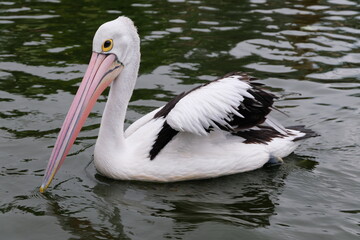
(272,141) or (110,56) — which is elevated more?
(110,56)

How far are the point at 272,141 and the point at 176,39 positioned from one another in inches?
135

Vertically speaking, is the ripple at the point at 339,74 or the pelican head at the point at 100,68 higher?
the pelican head at the point at 100,68

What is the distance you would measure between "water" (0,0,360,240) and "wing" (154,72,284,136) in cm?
29

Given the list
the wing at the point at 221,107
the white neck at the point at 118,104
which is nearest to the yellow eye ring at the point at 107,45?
the white neck at the point at 118,104

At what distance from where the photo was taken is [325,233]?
3916 mm

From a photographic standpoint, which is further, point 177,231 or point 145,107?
point 145,107

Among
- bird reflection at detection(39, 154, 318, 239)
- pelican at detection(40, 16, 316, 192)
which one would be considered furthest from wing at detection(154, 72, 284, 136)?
bird reflection at detection(39, 154, 318, 239)

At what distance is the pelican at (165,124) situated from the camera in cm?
440

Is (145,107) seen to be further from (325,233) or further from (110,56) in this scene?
(325,233)

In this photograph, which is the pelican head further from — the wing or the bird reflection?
the wing

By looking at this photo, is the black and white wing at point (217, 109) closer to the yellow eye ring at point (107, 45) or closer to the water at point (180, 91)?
the water at point (180, 91)

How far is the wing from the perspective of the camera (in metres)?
4.30

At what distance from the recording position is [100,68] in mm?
4539

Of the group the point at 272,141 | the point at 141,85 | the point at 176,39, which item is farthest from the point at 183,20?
the point at 272,141
